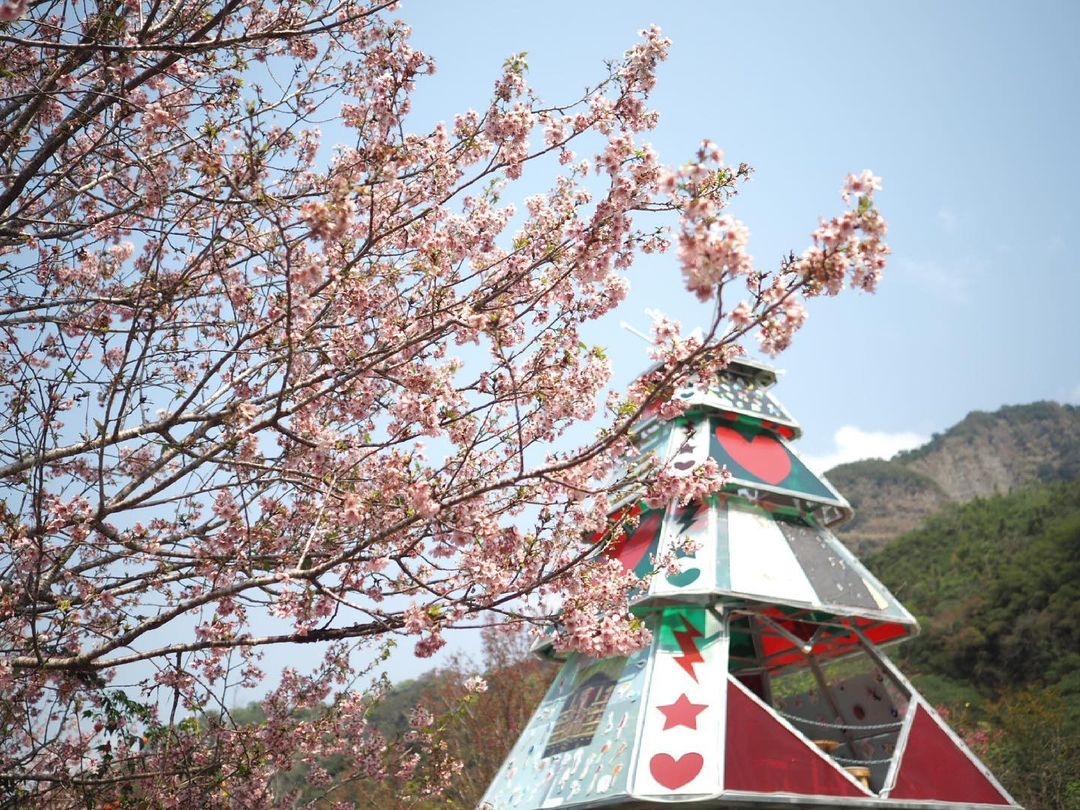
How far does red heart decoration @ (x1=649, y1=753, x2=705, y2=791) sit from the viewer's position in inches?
299

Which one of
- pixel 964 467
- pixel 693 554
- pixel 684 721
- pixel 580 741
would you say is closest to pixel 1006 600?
pixel 693 554

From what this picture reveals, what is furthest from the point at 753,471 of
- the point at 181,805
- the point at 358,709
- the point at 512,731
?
the point at 512,731

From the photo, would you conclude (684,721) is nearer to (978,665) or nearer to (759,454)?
(759,454)

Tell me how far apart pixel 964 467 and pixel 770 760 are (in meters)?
76.4

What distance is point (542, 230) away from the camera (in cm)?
515

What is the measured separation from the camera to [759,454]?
11.1 metres

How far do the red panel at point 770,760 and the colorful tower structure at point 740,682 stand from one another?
13 mm

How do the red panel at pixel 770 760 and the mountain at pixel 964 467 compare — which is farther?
the mountain at pixel 964 467

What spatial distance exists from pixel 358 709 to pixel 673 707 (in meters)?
3.61

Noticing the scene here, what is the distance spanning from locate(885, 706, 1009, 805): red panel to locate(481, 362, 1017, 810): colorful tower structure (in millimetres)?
17

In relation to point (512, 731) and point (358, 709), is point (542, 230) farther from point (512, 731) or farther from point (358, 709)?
point (512, 731)

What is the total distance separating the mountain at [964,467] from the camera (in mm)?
66312

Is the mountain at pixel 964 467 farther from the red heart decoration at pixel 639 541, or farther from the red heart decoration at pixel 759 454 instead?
the red heart decoration at pixel 639 541

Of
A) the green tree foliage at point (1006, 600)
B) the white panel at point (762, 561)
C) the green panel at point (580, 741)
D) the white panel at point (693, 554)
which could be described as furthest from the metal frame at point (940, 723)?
the green tree foliage at point (1006, 600)
